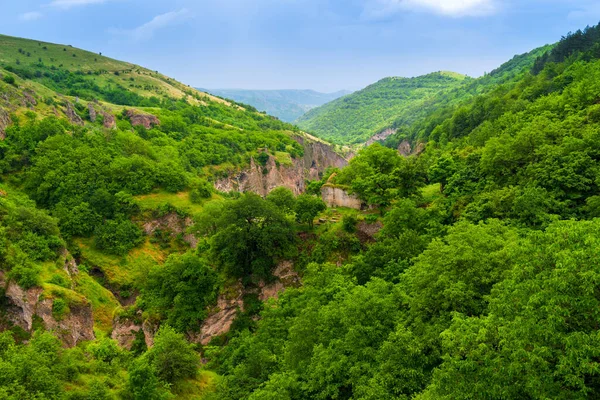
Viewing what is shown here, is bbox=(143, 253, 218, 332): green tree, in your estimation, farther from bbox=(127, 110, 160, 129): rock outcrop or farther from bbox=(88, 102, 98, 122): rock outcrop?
bbox=(127, 110, 160, 129): rock outcrop

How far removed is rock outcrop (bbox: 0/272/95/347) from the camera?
37.1 m

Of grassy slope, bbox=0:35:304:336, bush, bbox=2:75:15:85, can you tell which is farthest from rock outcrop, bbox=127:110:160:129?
bush, bbox=2:75:15:85

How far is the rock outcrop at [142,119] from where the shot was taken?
101 meters

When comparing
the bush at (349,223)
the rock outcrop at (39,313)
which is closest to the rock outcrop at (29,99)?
the rock outcrop at (39,313)

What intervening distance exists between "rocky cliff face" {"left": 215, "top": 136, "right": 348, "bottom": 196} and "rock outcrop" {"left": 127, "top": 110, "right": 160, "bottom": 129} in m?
27.3

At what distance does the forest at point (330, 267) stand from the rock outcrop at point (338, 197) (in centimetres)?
108

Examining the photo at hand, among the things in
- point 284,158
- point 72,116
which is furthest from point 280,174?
point 72,116

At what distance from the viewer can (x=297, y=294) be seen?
1340 inches

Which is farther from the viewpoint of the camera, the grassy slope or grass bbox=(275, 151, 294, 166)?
grass bbox=(275, 151, 294, 166)

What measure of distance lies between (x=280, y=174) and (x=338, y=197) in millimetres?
63435

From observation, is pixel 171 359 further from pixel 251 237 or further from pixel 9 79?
pixel 9 79

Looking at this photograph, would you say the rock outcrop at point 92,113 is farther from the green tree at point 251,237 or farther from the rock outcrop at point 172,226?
the green tree at point 251,237

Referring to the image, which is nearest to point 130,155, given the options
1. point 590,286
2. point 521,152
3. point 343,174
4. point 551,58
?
point 343,174

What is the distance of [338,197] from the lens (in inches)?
2071
